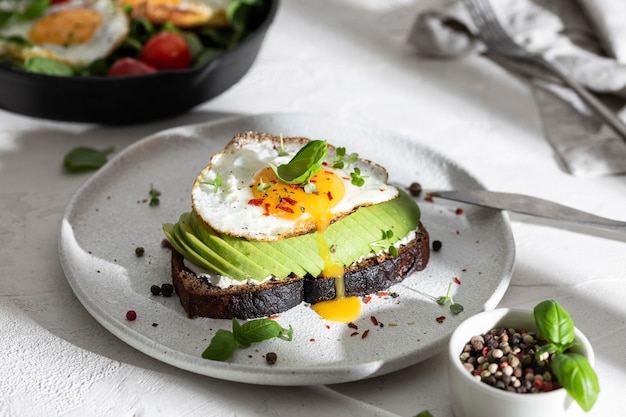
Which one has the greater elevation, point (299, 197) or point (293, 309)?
point (299, 197)

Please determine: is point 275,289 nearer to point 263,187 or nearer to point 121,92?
point 263,187

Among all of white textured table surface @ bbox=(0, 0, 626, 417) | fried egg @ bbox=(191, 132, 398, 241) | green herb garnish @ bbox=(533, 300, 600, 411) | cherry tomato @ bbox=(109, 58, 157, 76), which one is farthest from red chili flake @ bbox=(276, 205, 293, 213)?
cherry tomato @ bbox=(109, 58, 157, 76)

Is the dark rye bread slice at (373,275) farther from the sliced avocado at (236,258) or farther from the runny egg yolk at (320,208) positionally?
the sliced avocado at (236,258)

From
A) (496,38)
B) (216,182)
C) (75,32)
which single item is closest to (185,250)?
(216,182)

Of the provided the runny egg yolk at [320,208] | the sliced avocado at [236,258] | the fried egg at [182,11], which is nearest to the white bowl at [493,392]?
the runny egg yolk at [320,208]

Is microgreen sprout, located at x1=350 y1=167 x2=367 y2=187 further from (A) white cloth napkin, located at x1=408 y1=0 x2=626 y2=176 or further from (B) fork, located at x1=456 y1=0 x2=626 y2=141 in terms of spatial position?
(B) fork, located at x1=456 y1=0 x2=626 y2=141

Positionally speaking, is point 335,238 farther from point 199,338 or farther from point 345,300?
point 199,338

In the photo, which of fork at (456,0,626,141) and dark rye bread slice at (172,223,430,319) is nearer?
dark rye bread slice at (172,223,430,319)
